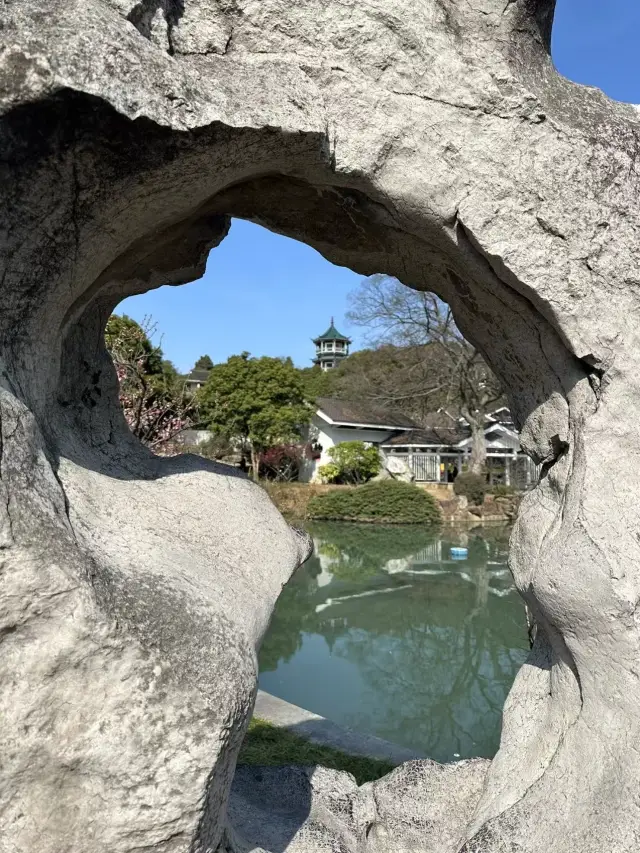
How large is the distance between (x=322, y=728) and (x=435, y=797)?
2172 mm

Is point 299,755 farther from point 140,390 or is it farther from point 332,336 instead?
point 332,336

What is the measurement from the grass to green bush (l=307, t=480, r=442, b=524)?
492 inches

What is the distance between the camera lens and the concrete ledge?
4609 millimetres

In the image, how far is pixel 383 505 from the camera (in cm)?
1716

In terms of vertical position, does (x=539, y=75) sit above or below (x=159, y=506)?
above

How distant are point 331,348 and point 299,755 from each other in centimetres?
4708

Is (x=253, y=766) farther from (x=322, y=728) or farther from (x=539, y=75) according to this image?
(x=539, y=75)

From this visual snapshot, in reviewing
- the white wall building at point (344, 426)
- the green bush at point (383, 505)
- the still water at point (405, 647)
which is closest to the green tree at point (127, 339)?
the still water at point (405, 647)

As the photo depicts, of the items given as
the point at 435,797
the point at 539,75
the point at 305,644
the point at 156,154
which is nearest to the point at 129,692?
the point at 156,154

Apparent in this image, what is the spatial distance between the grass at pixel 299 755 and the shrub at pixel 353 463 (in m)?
17.3

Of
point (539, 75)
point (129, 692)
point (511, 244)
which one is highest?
point (539, 75)

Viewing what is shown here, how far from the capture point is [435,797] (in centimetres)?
293

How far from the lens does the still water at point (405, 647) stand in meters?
5.63

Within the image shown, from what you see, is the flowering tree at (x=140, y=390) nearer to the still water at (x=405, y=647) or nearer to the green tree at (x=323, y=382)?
the still water at (x=405, y=647)
